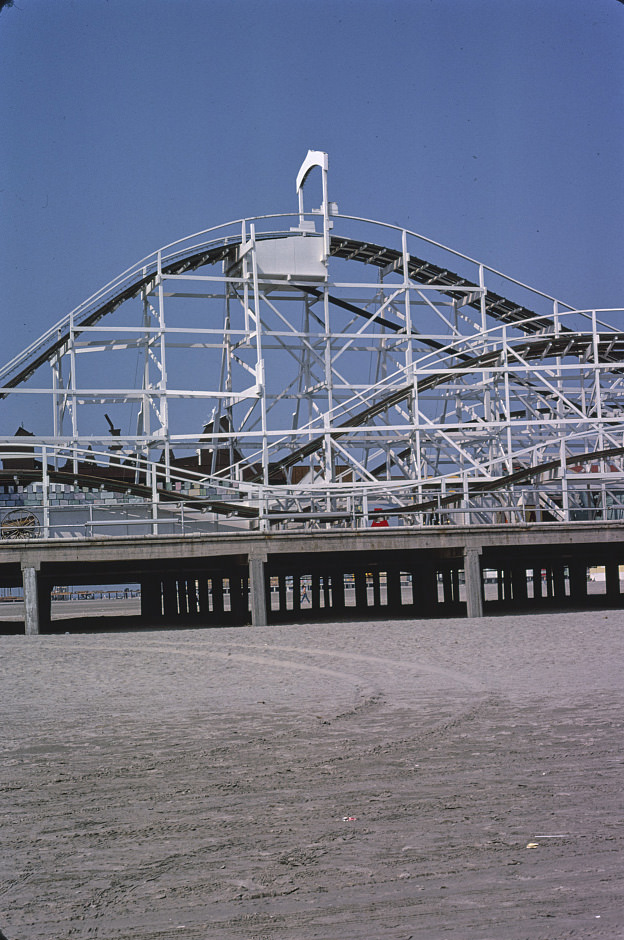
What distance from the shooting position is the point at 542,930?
13.9 ft

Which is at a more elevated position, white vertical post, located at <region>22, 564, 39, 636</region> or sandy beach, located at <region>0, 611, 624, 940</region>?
white vertical post, located at <region>22, 564, 39, 636</region>

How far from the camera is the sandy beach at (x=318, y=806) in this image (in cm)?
452

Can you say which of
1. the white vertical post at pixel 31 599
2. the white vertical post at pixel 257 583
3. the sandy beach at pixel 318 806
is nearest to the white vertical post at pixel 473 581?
the white vertical post at pixel 257 583

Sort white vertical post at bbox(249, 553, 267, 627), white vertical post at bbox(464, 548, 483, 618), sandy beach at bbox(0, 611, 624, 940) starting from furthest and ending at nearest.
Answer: white vertical post at bbox(464, 548, 483, 618)
white vertical post at bbox(249, 553, 267, 627)
sandy beach at bbox(0, 611, 624, 940)

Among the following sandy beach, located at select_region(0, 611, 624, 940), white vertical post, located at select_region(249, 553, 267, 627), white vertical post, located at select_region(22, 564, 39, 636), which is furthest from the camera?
white vertical post, located at select_region(249, 553, 267, 627)

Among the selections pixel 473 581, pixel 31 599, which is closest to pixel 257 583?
pixel 31 599

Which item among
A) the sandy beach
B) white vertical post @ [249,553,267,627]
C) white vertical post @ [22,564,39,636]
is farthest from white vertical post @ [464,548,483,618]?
the sandy beach

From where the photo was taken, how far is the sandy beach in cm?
452

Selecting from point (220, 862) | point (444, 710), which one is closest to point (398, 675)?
point (444, 710)

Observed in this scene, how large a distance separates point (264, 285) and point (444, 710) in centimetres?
2043

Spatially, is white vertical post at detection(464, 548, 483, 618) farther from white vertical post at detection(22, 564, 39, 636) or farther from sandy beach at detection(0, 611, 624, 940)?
sandy beach at detection(0, 611, 624, 940)

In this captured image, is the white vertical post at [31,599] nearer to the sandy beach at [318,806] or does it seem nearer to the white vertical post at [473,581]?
the sandy beach at [318,806]

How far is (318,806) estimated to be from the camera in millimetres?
6238

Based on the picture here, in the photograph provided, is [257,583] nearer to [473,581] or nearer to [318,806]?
[473,581]
